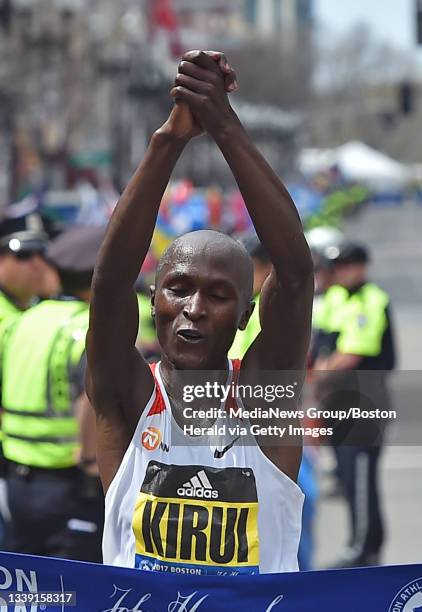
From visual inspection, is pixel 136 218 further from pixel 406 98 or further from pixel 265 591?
pixel 406 98

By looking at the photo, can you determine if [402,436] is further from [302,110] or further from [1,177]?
[302,110]

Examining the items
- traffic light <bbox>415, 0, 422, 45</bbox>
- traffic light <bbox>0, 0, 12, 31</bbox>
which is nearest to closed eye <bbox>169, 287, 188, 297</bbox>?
traffic light <bbox>415, 0, 422, 45</bbox>

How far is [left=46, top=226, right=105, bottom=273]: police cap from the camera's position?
5750 mm

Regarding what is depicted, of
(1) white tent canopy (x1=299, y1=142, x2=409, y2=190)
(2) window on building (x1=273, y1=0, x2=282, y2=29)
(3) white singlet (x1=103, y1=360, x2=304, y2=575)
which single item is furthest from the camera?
(2) window on building (x1=273, y1=0, x2=282, y2=29)

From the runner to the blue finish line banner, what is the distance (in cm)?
7

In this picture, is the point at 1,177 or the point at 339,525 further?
the point at 1,177

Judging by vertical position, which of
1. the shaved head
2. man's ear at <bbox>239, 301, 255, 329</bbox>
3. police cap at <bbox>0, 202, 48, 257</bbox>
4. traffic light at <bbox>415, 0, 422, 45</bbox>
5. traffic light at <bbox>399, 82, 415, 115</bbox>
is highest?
traffic light at <bbox>399, 82, 415, 115</bbox>

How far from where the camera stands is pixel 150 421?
2.71 meters

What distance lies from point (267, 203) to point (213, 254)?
Answer: 15 cm

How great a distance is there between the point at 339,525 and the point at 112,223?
22.2 feet

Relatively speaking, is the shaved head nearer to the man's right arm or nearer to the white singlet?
the man's right arm

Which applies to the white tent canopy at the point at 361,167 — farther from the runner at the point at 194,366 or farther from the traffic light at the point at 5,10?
the runner at the point at 194,366

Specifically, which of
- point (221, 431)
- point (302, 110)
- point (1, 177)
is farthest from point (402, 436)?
point (302, 110)

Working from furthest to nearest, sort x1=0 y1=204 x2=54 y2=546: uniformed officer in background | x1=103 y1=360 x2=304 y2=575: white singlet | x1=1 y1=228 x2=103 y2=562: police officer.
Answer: x1=0 y1=204 x2=54 y2=546: uniformed officer in background → x1=1 y1=228 x2=103 y2=562: police officer → x1=103 y1=360 x2=304 y2=575: white singlet
